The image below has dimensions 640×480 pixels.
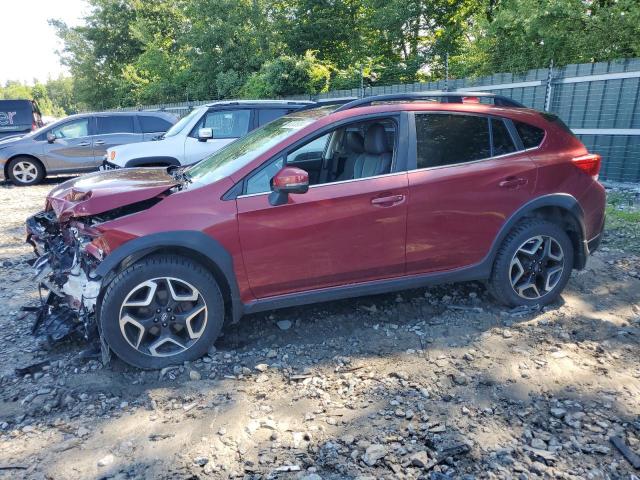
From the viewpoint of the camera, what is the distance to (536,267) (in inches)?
155

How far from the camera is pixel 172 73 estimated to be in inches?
1078

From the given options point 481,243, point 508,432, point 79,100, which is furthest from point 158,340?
point 79,100

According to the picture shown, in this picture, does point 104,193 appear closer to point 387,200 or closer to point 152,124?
point 387,200

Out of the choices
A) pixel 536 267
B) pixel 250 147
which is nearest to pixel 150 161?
pixel 250 147

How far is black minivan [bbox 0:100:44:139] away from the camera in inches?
595

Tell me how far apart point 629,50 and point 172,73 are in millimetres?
23931

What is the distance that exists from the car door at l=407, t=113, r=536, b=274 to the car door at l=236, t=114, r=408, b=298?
6.8 inches

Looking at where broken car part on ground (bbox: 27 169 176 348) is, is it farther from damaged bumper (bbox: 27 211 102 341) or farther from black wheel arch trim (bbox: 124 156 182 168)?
black wheel arch trim (bbox: 124 156 182 168)

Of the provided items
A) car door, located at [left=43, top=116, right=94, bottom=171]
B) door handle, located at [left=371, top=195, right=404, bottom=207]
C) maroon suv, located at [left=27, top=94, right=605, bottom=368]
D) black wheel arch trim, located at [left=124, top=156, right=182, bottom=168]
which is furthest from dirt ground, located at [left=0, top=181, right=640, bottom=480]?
car door, located at [left=43, top=116, right=94, bottom=171]

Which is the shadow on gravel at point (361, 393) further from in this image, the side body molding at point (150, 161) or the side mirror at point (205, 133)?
the side body molding at point (150, 161)

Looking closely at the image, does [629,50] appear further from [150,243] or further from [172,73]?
[172,73]

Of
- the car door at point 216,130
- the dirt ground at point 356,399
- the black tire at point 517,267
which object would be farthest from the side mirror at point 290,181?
the car door at point 216,130

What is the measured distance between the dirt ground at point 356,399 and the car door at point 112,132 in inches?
325

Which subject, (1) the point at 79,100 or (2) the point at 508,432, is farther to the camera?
(1) the point at 79,100
